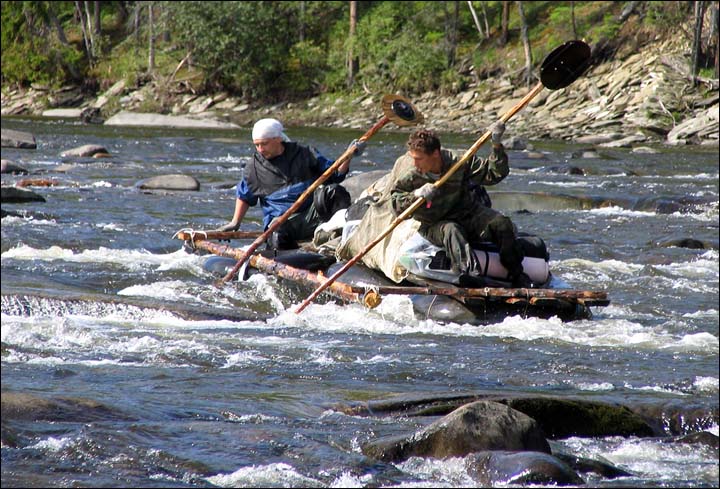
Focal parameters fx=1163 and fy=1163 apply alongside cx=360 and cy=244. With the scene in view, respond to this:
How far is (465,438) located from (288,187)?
6.04 meters

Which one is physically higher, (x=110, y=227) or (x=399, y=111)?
(x=399, y=111)

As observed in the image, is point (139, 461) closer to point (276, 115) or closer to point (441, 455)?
point (441, 455)

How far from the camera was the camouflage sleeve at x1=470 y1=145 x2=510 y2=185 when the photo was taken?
8195 mm

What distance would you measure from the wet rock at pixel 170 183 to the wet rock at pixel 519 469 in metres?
13.5

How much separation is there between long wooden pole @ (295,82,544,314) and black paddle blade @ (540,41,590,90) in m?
0.12

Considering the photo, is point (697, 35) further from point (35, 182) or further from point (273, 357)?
point (273, 357)

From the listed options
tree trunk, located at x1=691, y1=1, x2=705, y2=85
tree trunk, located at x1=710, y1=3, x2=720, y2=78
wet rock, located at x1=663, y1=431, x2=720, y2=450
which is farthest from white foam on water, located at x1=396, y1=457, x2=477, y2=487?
tree trunk, located at x1=710, y1=3, x2=720, y2=78

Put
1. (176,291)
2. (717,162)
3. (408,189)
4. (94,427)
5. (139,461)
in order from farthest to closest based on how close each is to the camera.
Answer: (717,162) < (176,291) < (408,189) < (94,427) < (139,461)

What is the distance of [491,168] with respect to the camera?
8305 millimetres

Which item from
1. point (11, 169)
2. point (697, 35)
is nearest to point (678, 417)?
point (11, 169)

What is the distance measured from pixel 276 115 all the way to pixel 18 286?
3379 centimetres

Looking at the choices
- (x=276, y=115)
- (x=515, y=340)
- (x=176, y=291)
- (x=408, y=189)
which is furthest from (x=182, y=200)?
(x=276, y=115)

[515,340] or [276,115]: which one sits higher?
[515,340]

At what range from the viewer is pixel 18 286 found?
8805mm
